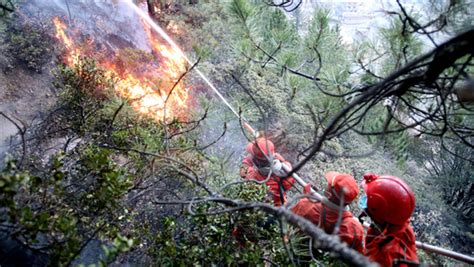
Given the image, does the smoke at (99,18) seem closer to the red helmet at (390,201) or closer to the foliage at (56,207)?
the foliage at (56,207)

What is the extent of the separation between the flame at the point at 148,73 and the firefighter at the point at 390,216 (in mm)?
3360

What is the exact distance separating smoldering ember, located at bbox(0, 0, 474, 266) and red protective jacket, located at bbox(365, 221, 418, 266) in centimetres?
1

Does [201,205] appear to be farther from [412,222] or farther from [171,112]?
[412,222]

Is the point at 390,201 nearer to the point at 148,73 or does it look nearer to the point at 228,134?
the point at 228,134

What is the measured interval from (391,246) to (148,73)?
6.27 m

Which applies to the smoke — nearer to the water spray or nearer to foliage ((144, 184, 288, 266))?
the water spray

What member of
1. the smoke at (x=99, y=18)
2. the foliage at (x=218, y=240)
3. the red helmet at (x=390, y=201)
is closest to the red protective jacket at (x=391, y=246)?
the red helmet at (x=390, y=201)

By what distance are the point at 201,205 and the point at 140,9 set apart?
8.50m

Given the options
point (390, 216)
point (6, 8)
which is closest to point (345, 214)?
point (390, 216)

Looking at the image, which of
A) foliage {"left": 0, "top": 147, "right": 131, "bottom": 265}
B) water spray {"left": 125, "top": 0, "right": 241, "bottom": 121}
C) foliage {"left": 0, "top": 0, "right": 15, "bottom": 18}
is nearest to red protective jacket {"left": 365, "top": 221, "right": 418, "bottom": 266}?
foliage {"left": 0, "top": 147, "right": 131, "bottom": 265}

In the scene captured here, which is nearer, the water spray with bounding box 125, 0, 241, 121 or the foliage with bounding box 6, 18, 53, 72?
the foliage with bounding box 6, 18, 53, 72

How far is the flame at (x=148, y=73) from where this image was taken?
18.4ft

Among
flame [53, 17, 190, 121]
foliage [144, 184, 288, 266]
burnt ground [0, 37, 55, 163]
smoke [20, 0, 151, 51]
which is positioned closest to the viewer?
foliage [144, 184, 288, 266]

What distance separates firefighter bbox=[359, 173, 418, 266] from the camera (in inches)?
113
